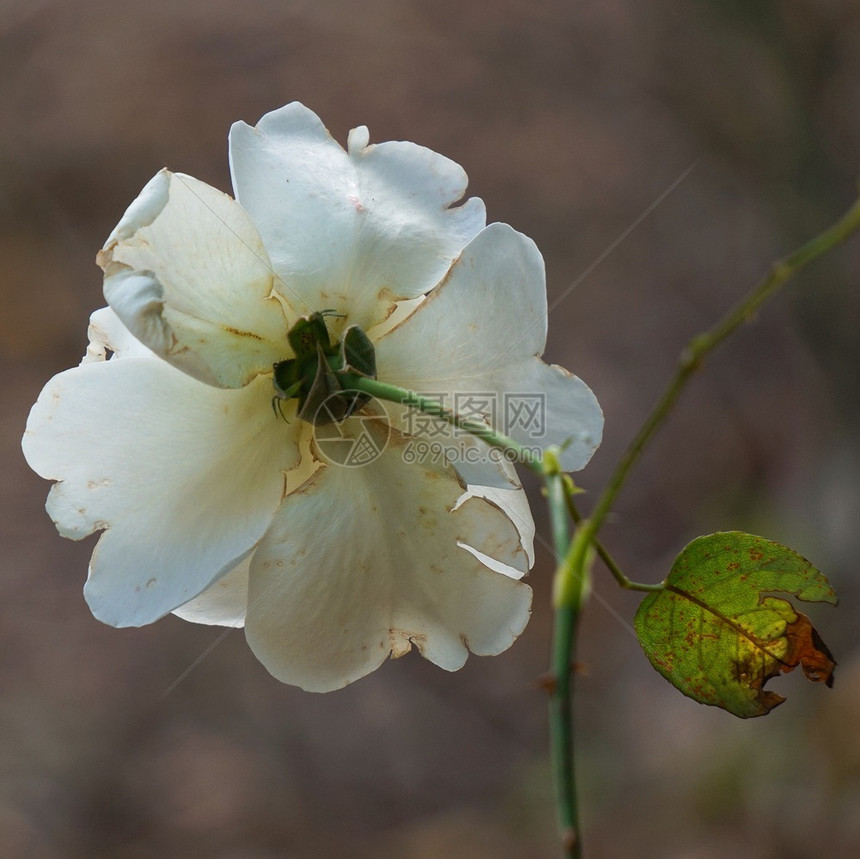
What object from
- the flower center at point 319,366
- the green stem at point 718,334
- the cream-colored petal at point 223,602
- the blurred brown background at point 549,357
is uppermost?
the green stem at point 718,334

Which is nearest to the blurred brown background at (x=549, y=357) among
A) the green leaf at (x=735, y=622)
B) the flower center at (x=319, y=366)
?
the green leaf at (x=735, y=622)

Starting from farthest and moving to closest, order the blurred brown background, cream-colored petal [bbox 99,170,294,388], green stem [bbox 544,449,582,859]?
the blurred brown background → cream-colored petal [bbox 99,170,294,388] → green stem [bbox 544,449,582,859]

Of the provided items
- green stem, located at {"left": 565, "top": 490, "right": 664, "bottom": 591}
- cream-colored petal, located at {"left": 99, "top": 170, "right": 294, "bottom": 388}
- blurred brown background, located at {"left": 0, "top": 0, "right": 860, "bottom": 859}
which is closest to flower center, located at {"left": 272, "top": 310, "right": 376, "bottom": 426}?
cream-colored petal, located at {"left": 99, "top": 170, "right": 294, "bottom": 388}

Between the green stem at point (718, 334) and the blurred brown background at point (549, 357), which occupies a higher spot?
the green stem at point (718, 334)

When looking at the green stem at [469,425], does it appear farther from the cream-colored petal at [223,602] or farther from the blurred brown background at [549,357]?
the blurred brown background at [549,357]

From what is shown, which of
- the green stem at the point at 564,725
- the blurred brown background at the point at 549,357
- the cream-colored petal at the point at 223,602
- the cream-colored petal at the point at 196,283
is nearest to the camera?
the green stem at the point at 564,725

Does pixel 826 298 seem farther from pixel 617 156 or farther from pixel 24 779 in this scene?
pixel 24 779

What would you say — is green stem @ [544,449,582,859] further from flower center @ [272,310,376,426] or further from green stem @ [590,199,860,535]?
flower center @ [272,310,376,426]
